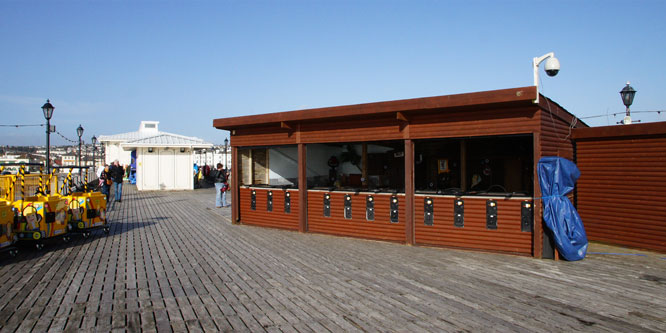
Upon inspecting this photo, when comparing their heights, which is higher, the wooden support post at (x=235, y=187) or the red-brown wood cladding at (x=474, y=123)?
the red-brown wood cladding at (x=474, y=123)

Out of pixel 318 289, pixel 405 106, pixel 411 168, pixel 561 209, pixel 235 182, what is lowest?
pixel 318 289

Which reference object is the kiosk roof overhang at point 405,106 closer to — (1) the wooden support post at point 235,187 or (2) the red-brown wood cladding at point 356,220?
(1) the wooden support post at point 235,187

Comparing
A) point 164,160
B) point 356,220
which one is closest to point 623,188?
point 356,220

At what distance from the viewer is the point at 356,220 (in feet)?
32.2

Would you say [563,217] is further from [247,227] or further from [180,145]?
[180,145]

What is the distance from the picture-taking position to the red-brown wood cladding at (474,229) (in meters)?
7.89

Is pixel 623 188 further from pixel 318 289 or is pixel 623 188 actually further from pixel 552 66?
pixel 318 289

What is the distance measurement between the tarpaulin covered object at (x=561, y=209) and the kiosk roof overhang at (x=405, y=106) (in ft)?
4.15

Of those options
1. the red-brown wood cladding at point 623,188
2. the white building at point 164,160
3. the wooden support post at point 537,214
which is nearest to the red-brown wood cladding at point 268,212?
the wooden support post at point 537,214

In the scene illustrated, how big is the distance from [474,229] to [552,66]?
337 centimetres

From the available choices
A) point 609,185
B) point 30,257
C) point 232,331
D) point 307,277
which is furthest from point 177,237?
point 609,185

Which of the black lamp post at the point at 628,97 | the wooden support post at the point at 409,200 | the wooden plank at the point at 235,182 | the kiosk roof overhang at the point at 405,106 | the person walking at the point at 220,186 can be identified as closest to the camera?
the kiosk roof overhang at the point at 405,106

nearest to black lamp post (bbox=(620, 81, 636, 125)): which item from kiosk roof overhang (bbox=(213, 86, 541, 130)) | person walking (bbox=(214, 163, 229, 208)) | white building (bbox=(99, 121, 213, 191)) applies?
kiosk roof overhang (bbox=(213, 86, 541, 130))

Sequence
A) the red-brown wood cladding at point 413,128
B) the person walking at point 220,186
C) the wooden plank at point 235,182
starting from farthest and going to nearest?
the person walking at point 220,186, the wooden plank at point 235,182, the red-brown wood cladding at point 413,128
